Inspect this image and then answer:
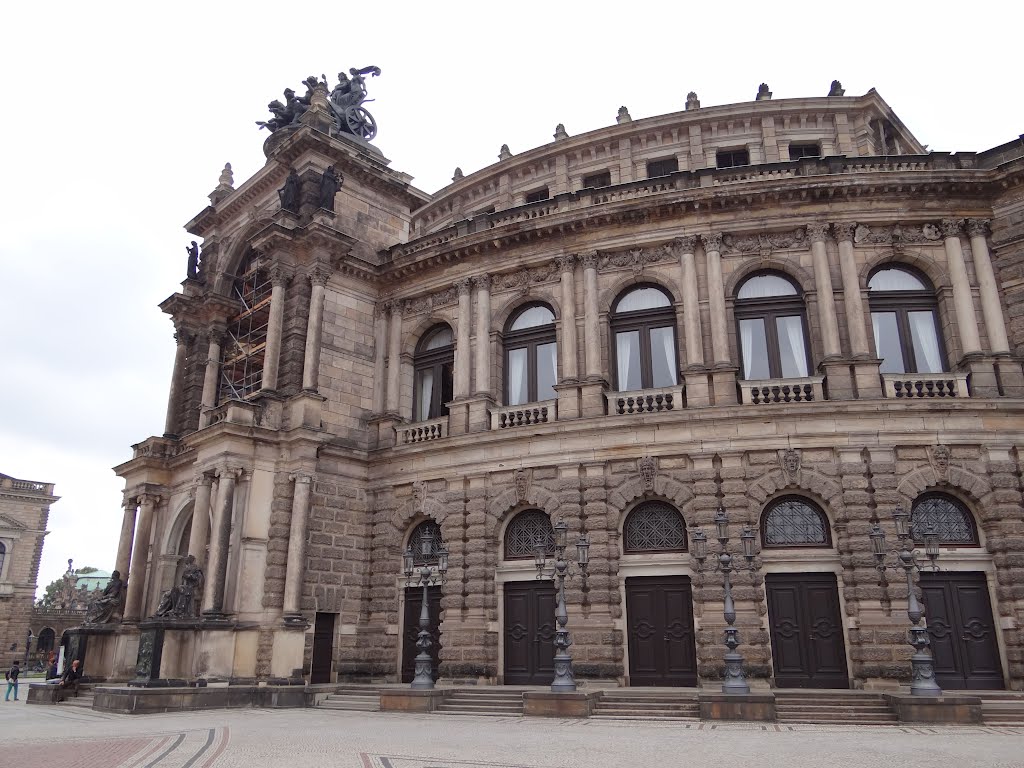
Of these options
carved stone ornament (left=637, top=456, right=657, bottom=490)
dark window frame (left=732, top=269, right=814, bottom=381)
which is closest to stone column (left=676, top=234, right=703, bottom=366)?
dark window frame (left=732, top=269, right=814, bottom=381)

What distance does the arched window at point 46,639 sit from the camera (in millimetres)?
59094

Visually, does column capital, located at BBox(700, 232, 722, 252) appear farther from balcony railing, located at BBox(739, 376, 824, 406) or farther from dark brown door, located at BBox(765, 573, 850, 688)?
dark brown door, located at BBox(765, 573, 850, 688)

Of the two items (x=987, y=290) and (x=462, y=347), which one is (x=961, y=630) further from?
(x=462, y=347)

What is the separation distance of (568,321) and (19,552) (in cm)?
5155

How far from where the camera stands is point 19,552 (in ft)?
187

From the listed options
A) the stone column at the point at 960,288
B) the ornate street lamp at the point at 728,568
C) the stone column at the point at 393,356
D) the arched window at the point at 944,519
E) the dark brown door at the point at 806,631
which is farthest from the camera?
the stone column at the point at 393,356

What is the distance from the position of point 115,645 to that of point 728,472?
20.9 metres

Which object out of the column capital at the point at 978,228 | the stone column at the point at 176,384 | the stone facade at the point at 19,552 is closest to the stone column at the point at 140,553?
the stone column at the point at 176,384

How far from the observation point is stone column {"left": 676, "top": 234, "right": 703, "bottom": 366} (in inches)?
874

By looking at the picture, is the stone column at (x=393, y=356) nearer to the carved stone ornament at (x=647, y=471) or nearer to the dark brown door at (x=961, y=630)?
the carved stone ornament at (x=647, y=471)

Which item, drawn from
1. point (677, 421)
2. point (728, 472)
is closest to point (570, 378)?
point (677, 421)

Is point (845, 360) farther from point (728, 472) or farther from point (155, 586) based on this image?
point (155, 586)

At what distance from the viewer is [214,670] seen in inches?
846

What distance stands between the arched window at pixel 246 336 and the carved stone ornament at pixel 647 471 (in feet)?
50.5
